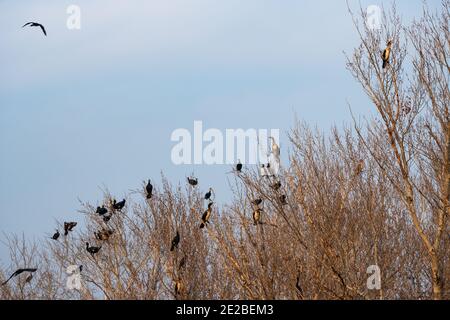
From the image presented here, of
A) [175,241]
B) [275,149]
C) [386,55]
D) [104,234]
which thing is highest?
[386,55]

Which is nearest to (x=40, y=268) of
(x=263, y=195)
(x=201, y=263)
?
(x=201, y=263)

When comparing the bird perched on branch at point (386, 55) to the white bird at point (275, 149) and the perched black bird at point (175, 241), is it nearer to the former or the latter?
the white bird at point (275, 149)

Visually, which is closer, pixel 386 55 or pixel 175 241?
pixel 386 55

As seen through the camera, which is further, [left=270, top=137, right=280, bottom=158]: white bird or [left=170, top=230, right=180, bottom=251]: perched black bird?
[left=170, top=230, right=180, bottom=251]: perched black bird

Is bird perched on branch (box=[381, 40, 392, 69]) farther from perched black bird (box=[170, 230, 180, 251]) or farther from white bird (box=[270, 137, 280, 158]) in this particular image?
perched black bird (box=[170, 230, 180, 251])

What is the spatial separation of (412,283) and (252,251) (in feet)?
20.0

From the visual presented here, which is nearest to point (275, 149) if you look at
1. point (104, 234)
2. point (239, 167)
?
point (239, 167)

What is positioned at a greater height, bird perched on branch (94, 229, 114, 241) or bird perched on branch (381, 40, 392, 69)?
bird perched on branch (381, 40, 392, 69)

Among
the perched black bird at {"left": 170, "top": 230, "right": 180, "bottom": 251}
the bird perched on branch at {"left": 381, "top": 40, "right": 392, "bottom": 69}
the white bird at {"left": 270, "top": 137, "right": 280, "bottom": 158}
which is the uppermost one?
the bird perched on branch at {"left": 381, "top": 40, "right": 392, "bottom": 69}

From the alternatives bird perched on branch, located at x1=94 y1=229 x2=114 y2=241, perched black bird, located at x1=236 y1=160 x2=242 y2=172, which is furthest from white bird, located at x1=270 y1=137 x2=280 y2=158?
bird perched on branch, located at x1=94 y1=229 x2=114 y2=241

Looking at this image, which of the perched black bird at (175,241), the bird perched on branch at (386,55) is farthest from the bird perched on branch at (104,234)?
the bird perched on branch at (386,55)

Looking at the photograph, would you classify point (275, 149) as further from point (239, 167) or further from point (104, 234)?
point (104, 234)
